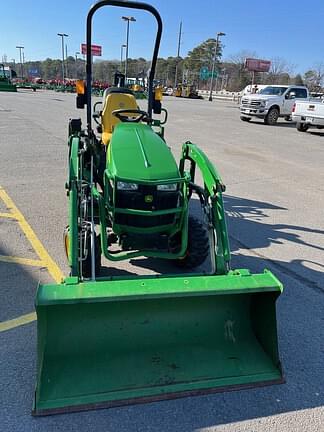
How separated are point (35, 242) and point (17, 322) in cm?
157

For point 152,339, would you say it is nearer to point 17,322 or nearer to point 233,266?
point 17,322

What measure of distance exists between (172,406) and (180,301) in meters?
0.64

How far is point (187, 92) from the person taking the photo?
48.8m

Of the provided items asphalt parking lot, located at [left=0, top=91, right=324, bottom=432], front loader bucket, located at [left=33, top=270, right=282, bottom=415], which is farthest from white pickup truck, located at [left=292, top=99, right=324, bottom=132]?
front loader bucket, located at [left=33, top=270, right=282, bottom=415]

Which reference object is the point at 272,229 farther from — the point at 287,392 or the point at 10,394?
the point at 10,394

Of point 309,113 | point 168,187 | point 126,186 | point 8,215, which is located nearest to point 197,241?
point 168,187

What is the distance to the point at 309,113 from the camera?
1633 cm

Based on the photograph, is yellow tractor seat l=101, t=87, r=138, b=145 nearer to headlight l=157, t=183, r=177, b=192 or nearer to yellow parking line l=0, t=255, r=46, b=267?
yellow parking line l=0, t=255, r=46, b=267

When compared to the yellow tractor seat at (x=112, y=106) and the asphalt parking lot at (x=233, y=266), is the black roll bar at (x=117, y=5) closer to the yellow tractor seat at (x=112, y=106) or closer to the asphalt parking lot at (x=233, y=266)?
the yellow tractor seat at (x=112, y=106)

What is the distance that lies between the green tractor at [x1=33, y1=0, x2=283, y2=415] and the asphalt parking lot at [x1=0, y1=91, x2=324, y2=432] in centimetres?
11

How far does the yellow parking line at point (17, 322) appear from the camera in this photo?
9.76 ft

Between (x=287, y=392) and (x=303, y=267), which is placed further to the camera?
(x=303, y=267)

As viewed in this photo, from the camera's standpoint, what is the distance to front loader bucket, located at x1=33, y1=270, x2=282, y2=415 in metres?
2.30

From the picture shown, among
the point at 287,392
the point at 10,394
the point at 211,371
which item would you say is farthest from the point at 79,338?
the point at 287,392
